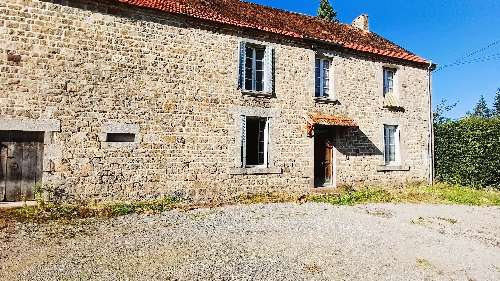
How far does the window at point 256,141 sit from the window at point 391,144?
5588 mm

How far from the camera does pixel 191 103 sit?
1039 centimetres

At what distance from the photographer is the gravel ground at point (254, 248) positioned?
15.6 ft

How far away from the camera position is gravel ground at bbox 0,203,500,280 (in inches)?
188

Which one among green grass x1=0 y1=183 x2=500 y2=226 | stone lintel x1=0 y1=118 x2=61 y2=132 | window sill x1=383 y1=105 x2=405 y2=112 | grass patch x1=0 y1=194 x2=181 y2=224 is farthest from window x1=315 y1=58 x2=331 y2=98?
stone lintel x1=0 y1=118 x2=61 y2=132

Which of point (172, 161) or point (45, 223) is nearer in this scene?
point (45, 223)

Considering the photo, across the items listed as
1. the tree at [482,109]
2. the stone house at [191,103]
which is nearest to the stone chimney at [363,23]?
the stone house at [191,103]

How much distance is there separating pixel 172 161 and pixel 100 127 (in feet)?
Answer: 6.91

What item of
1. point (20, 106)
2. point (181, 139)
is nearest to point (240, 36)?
point (181, 139)

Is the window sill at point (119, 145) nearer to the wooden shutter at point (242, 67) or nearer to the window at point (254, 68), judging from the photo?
the wooden shutter at point (242, 67)

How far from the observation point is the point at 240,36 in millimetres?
11328

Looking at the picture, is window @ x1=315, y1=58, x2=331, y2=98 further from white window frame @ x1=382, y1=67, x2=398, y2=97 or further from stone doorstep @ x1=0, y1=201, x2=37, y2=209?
stone doorstep @ x1=0, y1=201, x2=37, y2=209

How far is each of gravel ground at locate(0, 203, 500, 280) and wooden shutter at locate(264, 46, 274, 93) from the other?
4583mm

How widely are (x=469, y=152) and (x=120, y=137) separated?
43.8ft

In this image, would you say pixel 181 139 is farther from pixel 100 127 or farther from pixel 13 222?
pixel 13 222
